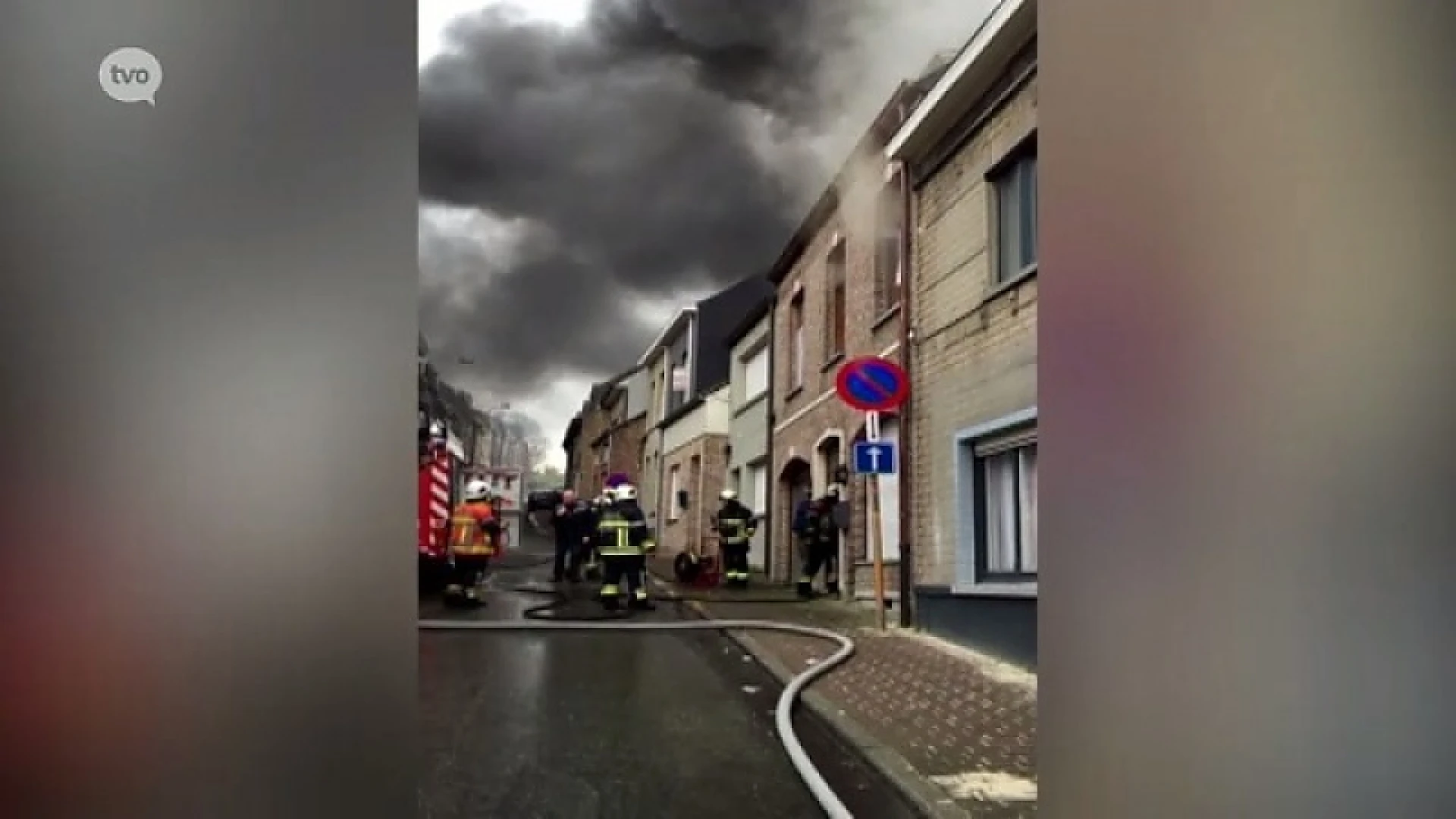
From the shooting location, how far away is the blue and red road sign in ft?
3.69

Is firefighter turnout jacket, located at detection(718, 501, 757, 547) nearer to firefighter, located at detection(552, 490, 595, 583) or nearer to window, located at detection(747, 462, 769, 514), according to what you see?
window, located at detection(747, 462, 769, 514)

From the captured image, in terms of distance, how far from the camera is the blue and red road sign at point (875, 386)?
1125 mm

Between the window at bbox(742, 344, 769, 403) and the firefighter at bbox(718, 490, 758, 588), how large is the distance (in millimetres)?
117

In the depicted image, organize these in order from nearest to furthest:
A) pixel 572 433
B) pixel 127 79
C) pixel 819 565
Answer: pixel 127 79 → pixel 572 433 → pixel 819 565

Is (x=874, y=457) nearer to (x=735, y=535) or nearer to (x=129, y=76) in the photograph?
(x=735, y=535)

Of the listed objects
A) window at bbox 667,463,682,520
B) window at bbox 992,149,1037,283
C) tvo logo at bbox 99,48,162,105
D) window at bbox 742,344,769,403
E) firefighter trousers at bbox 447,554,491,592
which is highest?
tvo logo at bbox 99,48,162,105

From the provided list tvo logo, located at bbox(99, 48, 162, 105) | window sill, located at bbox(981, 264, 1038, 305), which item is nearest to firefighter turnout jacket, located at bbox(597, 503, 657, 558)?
window sill, located at bbox(981, 264, 1038, 305)

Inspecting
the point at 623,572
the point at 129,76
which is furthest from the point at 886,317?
the point at 129,76

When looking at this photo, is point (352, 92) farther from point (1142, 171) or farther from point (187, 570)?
point (1142, 171)

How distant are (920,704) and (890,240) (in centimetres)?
48

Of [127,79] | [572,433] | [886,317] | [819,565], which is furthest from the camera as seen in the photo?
[819,565]

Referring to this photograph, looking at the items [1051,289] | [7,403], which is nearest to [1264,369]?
[1051,289]

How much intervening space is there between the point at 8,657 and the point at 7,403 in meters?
0.18

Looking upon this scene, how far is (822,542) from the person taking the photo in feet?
4.22
